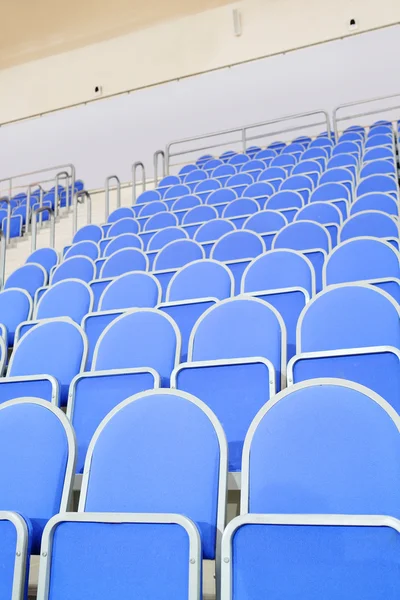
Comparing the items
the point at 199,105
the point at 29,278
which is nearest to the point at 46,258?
the point at 29,278

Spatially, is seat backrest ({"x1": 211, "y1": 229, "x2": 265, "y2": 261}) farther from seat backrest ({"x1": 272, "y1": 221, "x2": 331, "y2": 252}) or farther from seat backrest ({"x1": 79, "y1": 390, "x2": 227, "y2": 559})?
seat backrest ({"x1": 79, "y1": 390, "x2": 227, "y2": 559})

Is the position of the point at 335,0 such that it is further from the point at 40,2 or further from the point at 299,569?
the point at 299,569

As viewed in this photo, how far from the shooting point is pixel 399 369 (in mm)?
1307

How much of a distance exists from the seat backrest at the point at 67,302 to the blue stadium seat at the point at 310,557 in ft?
5.49

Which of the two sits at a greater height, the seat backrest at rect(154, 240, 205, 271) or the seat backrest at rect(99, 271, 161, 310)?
the seat backrest at rect(154, 240, 205, 271)

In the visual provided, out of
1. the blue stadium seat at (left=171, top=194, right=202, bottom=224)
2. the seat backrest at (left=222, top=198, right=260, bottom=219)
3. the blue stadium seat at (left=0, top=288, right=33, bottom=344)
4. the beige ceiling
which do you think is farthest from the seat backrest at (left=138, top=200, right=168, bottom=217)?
the beige ceiling

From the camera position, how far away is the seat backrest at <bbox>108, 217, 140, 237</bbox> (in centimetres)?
391

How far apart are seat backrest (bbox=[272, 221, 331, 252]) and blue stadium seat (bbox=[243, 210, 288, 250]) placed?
33cm

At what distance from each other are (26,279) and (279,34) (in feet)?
17.5

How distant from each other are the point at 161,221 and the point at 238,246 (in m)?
1.18

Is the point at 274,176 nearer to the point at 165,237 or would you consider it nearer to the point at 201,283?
the point at 165,237

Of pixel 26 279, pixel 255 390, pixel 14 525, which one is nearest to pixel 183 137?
pixel 26 279

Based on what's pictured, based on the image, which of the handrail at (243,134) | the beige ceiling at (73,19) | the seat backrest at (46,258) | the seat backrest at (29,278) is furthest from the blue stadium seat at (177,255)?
the beige ceiling at (73,19)

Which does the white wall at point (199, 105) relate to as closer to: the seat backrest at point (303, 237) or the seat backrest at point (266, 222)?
the seat backrest at point (266, 222)
